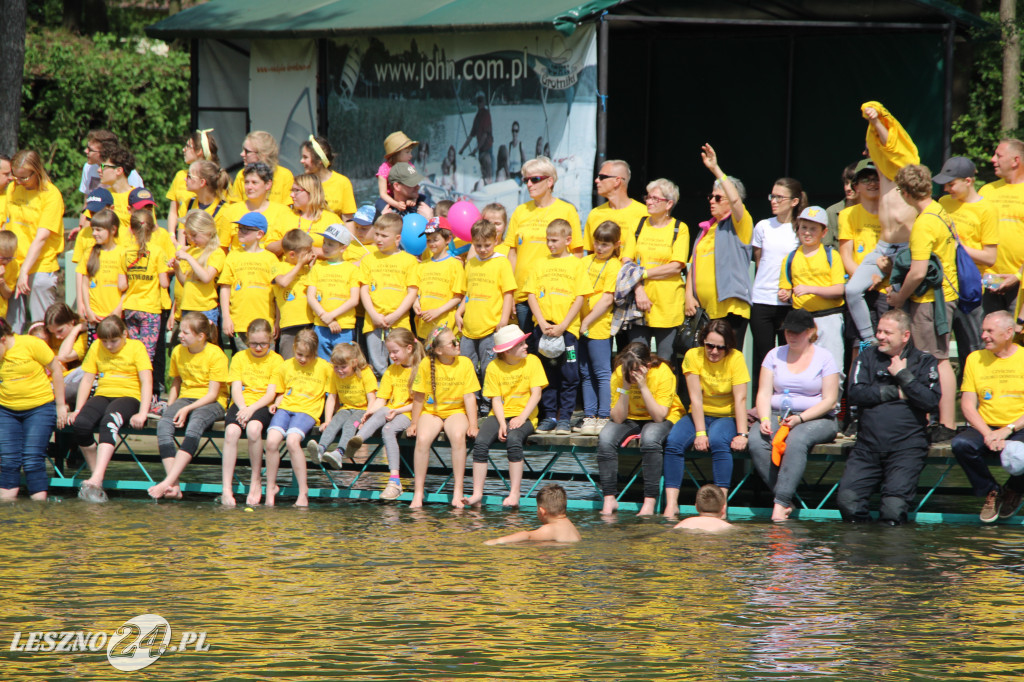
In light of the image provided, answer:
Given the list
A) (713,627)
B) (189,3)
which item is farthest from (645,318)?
(189,3)

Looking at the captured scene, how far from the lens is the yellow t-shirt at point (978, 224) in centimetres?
1059

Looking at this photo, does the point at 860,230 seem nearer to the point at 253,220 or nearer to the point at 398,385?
the point at 398,385

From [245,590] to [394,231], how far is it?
4.85 metres

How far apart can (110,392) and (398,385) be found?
8.61 ft

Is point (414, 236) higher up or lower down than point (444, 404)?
higher up

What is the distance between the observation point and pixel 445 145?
1492 centimetres

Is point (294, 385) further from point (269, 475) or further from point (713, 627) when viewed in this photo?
point (713, 627)

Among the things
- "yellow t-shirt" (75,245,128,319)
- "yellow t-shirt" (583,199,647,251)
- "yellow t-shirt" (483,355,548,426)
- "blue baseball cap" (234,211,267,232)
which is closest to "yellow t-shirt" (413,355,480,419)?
"yellow t-shirt" (483,355,548,426)

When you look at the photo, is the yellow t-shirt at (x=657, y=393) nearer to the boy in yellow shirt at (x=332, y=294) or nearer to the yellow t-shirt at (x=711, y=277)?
the yellow t-shirt at (x=711, y=277)

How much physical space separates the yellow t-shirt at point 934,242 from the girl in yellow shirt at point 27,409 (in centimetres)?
735

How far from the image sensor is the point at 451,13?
1468cm

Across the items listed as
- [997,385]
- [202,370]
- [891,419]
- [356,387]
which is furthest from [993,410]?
[202,370]

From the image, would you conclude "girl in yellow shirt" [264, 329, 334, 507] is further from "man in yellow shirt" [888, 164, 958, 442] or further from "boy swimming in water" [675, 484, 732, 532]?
"man in yellow shirt" [888, 164, 958, 442]

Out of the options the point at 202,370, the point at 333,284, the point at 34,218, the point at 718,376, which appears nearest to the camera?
the point at 718,376
